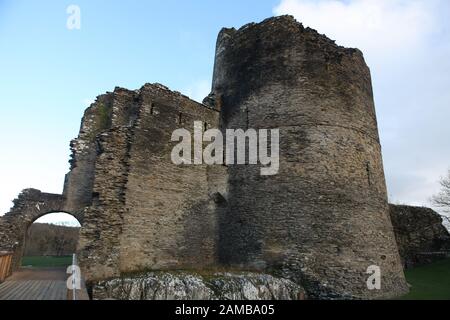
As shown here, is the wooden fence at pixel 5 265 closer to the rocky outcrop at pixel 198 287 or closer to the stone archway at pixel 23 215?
the stone archway at pixel 23 215

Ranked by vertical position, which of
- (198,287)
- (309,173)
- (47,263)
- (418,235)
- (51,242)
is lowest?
(198,287)

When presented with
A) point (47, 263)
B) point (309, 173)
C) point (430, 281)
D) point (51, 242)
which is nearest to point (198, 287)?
point (309, 173)

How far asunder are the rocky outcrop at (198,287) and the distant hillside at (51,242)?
87.3ft

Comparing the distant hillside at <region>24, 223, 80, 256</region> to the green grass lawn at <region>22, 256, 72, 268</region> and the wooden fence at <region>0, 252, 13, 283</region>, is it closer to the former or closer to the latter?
the green grass lawn at <region>22, 256, 72, 268</region>

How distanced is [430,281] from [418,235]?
540 centimetres

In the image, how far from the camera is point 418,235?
2083 cm

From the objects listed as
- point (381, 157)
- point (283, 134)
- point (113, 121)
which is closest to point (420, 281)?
point (381, 157)

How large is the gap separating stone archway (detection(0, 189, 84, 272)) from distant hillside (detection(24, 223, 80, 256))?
21.9m

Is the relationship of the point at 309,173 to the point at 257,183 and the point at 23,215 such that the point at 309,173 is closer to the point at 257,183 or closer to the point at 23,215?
the point at 257,183

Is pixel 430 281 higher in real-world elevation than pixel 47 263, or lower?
lower

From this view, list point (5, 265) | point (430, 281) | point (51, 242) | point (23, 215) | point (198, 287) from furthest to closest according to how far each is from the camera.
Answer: point (51, 242)
point (430, 281)
point (23, 215)
point (5, 265)
point (198, 287)

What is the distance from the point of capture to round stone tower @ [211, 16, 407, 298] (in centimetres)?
1276

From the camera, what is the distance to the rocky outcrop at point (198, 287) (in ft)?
34.2
